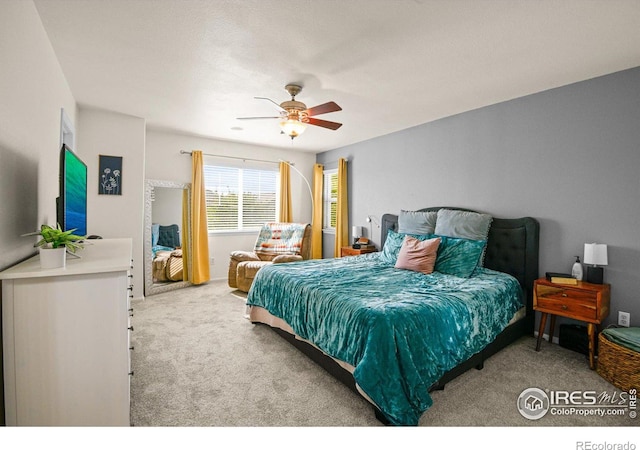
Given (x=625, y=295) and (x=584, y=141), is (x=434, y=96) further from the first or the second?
(x=625, y=295)

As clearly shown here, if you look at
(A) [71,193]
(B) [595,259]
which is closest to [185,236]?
(A) [71,193]

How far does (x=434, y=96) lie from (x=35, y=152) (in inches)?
134

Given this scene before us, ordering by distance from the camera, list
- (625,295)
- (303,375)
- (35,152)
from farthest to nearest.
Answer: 1. (625,295)
2. (303,375)
3. (35,152)

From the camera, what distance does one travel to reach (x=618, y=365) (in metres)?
2.20

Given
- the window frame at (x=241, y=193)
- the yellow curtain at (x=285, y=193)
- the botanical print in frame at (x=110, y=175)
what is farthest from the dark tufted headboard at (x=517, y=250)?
the botanical print in frame at (x=110, y=175)

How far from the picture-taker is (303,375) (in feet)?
7.72

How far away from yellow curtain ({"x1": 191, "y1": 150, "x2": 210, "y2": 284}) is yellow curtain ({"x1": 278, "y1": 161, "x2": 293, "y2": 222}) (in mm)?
1460

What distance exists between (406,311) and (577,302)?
1682 mm

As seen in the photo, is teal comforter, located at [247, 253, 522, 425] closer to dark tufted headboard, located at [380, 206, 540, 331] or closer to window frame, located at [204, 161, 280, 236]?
dark tufted headboard, located at [380, 206, 540, 331]

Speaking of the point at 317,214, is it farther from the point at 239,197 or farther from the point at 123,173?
the point at 123,173

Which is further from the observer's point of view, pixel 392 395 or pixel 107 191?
pixel 107 191

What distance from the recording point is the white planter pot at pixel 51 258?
4.64ft

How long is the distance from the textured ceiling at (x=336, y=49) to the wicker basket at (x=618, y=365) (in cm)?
217
